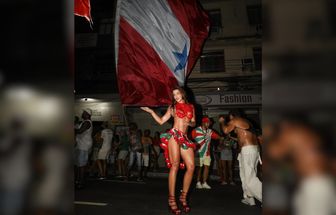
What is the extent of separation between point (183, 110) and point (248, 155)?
4.51 ft

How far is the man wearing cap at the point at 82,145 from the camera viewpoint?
7.29m

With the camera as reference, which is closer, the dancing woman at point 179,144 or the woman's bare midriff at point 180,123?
the dancing woman at point 179,144

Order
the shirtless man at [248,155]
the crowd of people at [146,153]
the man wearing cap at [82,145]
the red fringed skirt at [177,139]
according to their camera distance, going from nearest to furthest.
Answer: the red fringed skirt at [177,139] → the shirtless man at [248,155] → the crowd of people at [146,153] → the man wearing cap at [82,145]

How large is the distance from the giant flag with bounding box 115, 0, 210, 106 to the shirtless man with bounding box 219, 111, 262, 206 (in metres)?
1.92

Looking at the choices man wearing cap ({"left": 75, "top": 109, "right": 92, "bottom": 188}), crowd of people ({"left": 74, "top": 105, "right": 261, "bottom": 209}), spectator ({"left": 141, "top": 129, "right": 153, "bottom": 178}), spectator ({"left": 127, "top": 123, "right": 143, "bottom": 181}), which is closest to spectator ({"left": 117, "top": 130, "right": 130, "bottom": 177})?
crowd of people ({"left": 74, "top": 105, "right": 261, "bottom": 209})

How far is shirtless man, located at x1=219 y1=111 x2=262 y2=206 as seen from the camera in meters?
5.19

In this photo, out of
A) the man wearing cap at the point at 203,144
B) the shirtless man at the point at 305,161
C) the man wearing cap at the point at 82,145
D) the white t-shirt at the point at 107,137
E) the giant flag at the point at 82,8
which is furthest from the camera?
the white t-shirt at the point at 107,137

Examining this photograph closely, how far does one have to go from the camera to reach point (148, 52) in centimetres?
687

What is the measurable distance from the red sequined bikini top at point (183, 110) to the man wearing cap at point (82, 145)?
9.69 feet

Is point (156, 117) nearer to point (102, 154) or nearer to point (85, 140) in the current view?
point (85, 140)

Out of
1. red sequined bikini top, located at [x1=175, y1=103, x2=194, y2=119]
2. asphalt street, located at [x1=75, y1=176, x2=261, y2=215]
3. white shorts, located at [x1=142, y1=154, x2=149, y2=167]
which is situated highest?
red sequined bikini top, located at [x1=175, y1=103, x2=194, y2=119]

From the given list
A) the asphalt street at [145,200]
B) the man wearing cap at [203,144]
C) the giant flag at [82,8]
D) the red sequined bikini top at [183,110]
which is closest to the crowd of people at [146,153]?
the man wearing cap at [203,144]

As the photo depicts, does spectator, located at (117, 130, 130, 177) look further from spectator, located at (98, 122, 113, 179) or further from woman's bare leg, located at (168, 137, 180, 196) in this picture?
woman's bare leg, located at (168, 137, 180, 196)

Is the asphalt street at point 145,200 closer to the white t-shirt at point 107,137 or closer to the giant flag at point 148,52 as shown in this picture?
the white t-shirt at point 107,137
